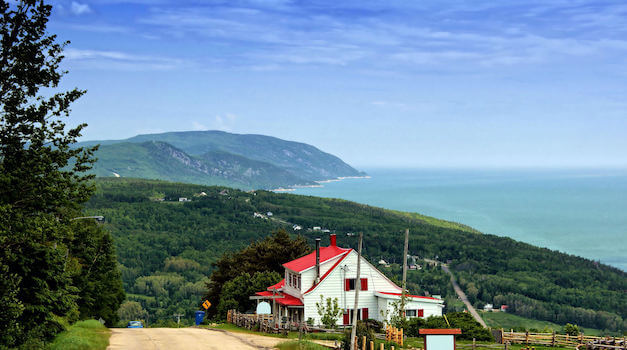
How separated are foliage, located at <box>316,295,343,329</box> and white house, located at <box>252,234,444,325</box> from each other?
57 cm

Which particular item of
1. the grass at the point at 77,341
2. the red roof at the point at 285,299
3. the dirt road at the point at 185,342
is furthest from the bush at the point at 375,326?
the grass at the point at 77,341

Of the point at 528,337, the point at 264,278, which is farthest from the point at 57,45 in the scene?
the point at 264,278

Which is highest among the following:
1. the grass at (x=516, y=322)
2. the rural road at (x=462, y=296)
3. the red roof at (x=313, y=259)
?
the red roof at (x=313, y=259)

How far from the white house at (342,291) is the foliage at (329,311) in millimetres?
574

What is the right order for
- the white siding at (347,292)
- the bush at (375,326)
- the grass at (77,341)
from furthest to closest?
1. the white siding at (347,292)
2. the bush at (375,326)
3. the grass at (77,341)

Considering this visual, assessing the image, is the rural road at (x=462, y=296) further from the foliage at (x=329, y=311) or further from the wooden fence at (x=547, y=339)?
the wooden fence at (x=547, y=339)

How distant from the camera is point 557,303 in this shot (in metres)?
145

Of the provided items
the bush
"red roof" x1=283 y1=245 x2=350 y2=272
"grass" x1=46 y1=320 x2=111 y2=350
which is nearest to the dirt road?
"grass" x1=46 y1=320 x2=111 y2=350

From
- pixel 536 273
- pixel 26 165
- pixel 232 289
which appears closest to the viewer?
pixel 26 165

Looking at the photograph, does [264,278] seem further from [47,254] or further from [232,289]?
[47,254]

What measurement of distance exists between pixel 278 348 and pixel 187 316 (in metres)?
101

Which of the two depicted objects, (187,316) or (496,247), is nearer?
(187,316)

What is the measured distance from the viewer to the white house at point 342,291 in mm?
51125

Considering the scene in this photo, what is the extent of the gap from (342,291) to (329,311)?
381 centimetres
